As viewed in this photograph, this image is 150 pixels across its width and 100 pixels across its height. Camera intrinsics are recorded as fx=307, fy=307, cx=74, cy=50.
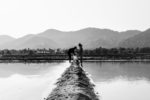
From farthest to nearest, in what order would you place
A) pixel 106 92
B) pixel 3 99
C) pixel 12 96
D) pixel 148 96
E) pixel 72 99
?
1. pixel 106 92
2. pixel 148 96
3. pixel 12 96
4. pixel 3 99
5. pixel 72 99

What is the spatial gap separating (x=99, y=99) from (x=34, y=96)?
355 centimetres

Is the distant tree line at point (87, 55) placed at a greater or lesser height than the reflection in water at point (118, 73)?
greater

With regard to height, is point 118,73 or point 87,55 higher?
point 87,55

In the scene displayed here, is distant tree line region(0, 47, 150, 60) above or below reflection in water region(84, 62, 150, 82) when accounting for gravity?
above

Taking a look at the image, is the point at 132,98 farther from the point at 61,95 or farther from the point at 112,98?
the point at 61,95

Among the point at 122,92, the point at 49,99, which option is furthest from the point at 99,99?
the point at 122,92

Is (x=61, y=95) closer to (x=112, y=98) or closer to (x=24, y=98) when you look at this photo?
(x=24, y=98)

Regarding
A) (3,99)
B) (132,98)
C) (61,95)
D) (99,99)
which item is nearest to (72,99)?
(61,95)

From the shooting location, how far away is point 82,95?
47.5 feet

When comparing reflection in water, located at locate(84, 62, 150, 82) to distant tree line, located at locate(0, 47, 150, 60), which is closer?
reflection in water, located at locate(84, 62, 150, 82)

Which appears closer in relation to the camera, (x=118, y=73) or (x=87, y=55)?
(x=118, y=73)

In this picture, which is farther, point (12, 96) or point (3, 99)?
point (12, 96)

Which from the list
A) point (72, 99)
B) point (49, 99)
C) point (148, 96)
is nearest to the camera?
point (72, 99)

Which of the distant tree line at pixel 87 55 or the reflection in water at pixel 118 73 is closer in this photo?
the reflection in water at pixel 118 73
